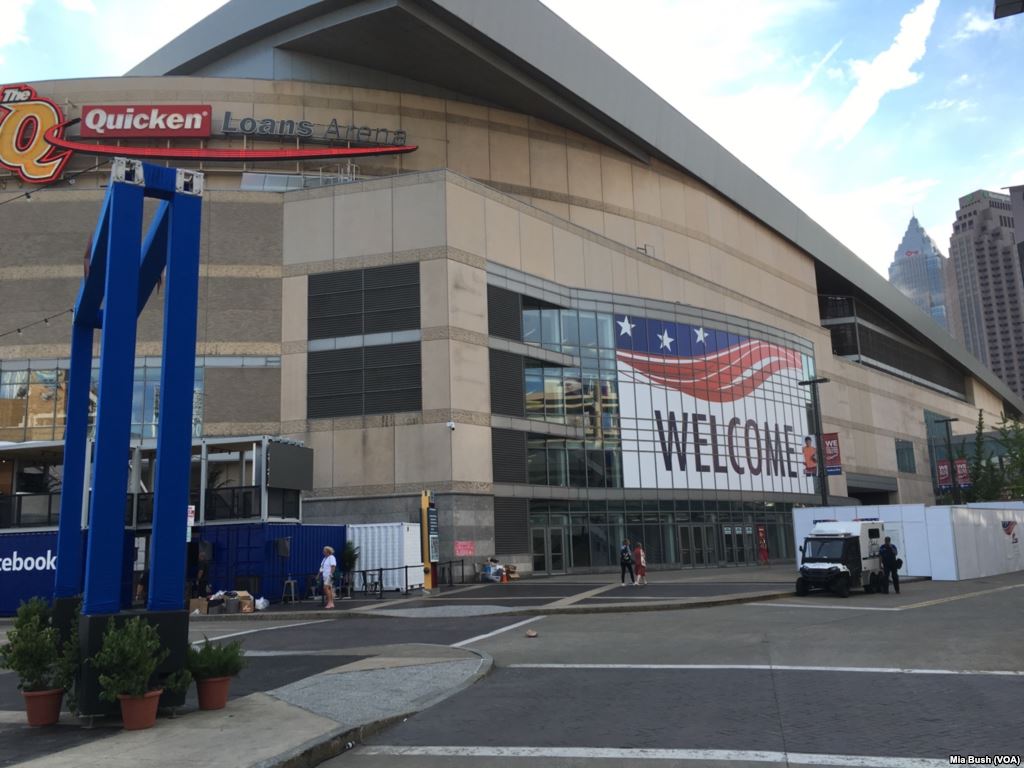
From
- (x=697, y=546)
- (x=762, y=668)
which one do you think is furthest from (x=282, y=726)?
(x=697, y=546)

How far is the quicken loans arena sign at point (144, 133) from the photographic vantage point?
44812 millimetres

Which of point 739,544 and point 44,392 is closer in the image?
point 44,392

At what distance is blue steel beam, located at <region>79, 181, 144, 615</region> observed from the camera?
964 centimetres

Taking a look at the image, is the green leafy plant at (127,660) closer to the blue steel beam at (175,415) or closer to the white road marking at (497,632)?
the blue steel beam at (175,415)

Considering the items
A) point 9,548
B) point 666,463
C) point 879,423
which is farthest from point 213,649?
point 879,423

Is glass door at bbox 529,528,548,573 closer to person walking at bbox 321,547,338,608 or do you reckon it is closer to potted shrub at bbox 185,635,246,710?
person walking at bbox 321,547,338,608

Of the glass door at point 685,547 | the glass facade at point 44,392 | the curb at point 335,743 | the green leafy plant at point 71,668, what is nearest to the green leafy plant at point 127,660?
the green leafy plant at point 71,668

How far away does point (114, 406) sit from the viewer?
10.0m

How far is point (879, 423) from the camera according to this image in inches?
2982

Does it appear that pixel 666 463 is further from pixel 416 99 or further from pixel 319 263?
pixel 416 99

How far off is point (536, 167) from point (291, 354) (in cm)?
1947

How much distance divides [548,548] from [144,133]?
30.8m

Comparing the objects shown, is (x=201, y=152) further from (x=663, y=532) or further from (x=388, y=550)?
(x=663, y=532)

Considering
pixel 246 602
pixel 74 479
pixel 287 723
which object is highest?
pixel 74 479
